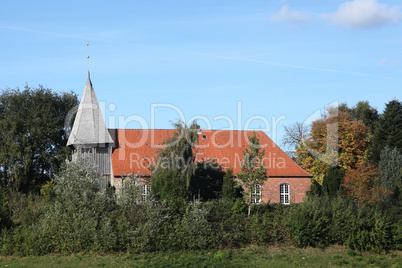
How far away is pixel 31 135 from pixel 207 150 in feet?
59.7

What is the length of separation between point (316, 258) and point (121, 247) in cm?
908

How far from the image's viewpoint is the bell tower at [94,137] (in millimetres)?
41656

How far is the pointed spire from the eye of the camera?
1651 inches

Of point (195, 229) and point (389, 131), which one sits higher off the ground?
point (389, 131)

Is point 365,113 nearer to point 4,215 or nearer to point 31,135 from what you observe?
point 31,135

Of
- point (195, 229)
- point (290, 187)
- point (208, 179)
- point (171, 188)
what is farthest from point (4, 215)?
point (290, 187)

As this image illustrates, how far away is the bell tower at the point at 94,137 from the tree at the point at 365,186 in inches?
738

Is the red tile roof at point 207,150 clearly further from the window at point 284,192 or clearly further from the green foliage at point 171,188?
the green foliage at point 171,188

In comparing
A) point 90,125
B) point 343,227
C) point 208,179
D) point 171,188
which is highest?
point 90,125

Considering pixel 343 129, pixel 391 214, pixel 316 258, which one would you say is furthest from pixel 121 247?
pixel 343 129

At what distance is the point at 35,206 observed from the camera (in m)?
27.3

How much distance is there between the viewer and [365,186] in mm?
31484

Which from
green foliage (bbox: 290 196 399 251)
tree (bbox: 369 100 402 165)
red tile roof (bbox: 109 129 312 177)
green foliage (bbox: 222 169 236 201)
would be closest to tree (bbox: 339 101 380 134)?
tree (bbox: 369 100 402 165)

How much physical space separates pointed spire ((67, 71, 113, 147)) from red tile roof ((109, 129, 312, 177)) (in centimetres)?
117
